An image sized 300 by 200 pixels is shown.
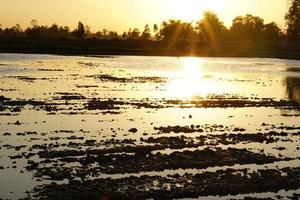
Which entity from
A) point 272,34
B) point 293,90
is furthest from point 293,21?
point 293,90

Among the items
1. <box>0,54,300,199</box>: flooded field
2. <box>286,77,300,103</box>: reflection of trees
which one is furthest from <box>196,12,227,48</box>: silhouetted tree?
<box>0,54,300,199</box>: flooded field

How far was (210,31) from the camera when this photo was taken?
15325cm

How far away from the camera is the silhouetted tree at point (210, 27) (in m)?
144

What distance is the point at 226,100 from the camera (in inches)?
1292

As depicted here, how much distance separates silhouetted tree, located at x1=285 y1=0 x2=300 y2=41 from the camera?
453 ft

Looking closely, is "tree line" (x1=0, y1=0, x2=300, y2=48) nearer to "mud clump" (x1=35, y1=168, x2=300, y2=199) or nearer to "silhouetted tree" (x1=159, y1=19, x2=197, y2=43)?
"silhouetted tree" (x1=159, y1=19, x2=197, y2=43)

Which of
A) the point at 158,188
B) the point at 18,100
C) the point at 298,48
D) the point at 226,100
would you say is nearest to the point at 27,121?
the point at 18,100

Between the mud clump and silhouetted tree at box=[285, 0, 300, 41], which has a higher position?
silhouetted tree at box=[285, 0, 300, 41]

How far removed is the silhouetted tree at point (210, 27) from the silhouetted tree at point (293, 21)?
1783 cm

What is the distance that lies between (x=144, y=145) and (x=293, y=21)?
129979 mm

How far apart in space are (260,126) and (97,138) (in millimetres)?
8087

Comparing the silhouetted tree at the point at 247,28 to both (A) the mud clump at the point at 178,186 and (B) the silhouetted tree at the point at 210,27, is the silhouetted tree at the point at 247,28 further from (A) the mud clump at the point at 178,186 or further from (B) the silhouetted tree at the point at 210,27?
(A) the mud clump at the point at 178,186

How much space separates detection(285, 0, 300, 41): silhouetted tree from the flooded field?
4250 inches

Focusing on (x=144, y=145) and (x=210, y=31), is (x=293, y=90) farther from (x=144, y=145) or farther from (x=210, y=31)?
(x=210, y=31)
